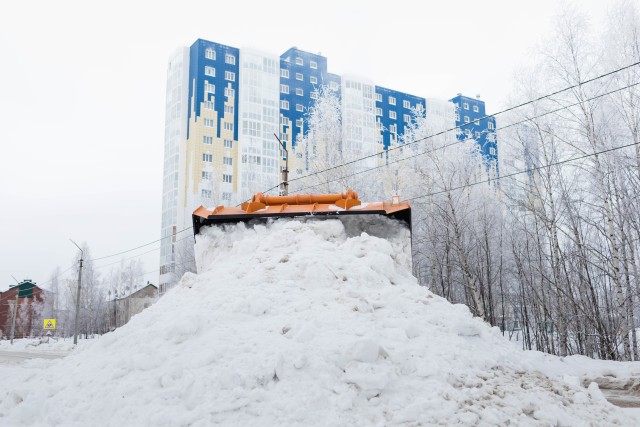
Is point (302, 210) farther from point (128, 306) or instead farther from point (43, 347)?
point (128, 306)

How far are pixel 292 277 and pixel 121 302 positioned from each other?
132 feet

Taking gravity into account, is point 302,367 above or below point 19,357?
above

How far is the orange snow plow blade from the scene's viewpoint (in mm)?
6555

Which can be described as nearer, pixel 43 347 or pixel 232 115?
pixel 43 347

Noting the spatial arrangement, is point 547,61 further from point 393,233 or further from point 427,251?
point 427,251

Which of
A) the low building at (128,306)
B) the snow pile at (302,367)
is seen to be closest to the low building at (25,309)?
the low building at (128,306)

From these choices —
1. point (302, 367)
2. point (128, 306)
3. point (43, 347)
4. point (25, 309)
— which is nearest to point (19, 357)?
point (43, 347)

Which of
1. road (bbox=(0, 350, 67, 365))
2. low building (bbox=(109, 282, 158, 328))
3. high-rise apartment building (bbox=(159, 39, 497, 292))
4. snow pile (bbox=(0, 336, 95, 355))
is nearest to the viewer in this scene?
road (bbox=(0, 350, 67, 365))

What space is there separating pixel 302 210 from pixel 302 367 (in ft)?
11.9

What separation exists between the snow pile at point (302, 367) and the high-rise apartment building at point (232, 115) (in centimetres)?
2621

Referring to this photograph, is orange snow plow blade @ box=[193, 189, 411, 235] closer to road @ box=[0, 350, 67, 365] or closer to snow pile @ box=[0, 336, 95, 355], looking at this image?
road @ box=[0, 350, 67, 365]

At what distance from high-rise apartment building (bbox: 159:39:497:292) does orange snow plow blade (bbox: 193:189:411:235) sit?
23.5 metres

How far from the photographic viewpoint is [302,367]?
327cm

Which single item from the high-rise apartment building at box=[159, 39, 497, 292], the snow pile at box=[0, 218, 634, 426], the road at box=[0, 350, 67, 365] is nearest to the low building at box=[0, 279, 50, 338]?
the high-rise apartment building at box=[159, 39, 497, 292]
